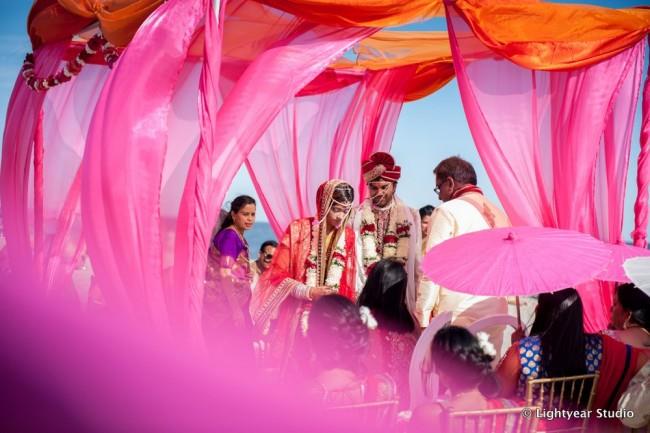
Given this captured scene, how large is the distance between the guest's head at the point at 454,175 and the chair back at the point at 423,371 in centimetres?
145

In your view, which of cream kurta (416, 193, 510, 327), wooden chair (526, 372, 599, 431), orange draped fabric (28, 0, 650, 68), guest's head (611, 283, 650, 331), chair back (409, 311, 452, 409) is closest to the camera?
wooden chair (526, 372, 599, 431)

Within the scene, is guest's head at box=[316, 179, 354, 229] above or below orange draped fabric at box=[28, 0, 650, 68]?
below

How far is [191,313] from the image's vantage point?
3.46m

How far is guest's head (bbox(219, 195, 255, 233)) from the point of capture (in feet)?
15.8

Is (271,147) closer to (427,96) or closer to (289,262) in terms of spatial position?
(427,96)

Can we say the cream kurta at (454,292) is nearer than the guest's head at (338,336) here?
No

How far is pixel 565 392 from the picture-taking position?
10.1ft

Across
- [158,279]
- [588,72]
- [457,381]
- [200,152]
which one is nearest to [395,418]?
[457,381]

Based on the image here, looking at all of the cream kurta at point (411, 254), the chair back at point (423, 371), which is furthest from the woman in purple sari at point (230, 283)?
the chair back at point (423, 371)

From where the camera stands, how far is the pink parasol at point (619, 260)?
3568 millimetres

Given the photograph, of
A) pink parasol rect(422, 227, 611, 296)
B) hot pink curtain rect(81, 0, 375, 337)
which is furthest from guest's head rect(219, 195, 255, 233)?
pink parasol rect(422, 227, 611, 296)

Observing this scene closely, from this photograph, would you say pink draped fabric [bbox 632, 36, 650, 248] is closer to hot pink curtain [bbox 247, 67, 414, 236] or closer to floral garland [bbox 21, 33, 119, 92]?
hot pink curtain [bbox 247, 67, 414, 236]

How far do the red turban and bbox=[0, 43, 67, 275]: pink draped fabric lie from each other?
2131 mm

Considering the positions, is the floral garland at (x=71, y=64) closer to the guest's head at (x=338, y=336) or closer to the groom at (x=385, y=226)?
the groom at (x=385, y=226)
